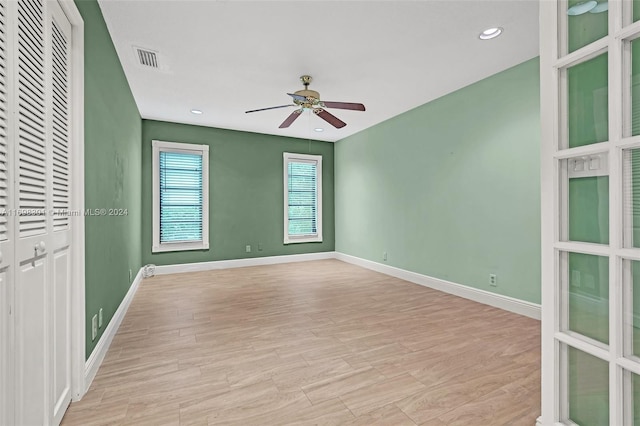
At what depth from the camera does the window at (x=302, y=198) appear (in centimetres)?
661

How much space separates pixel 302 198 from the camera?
6.84 metres

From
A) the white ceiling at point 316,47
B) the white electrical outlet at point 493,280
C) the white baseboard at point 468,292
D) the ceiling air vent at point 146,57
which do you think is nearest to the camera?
the white ceiling at point 316,47

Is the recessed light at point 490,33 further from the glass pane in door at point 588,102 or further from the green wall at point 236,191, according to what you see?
the green wall at point 236,191

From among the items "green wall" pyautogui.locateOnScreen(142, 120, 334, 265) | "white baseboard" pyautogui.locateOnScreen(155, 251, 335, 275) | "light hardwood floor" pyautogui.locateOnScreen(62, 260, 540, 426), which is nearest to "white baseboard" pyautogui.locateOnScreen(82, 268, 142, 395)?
"light hardwood floor" pyautogui.locateOnScreen(62, 260, 540, 426)

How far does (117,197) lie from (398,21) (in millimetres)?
3155

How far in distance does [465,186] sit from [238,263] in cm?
436

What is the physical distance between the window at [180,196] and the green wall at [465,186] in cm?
322

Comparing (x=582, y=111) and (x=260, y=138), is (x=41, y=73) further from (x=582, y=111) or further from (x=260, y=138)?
(x=260, y=138)

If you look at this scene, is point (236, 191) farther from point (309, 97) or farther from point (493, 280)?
point (493, 280)

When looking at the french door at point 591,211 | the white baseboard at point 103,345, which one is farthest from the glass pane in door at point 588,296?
the white baseboard at point 103,345

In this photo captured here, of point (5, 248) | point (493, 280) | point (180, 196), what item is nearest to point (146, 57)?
point (5, 248)

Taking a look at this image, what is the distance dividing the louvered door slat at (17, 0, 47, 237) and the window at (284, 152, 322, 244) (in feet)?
16.9

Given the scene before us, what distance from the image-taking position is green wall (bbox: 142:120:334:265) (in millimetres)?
5389

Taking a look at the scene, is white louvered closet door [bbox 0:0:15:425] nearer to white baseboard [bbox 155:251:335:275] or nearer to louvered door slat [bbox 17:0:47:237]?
louvered door slat [bbox 17:0:47:237]
